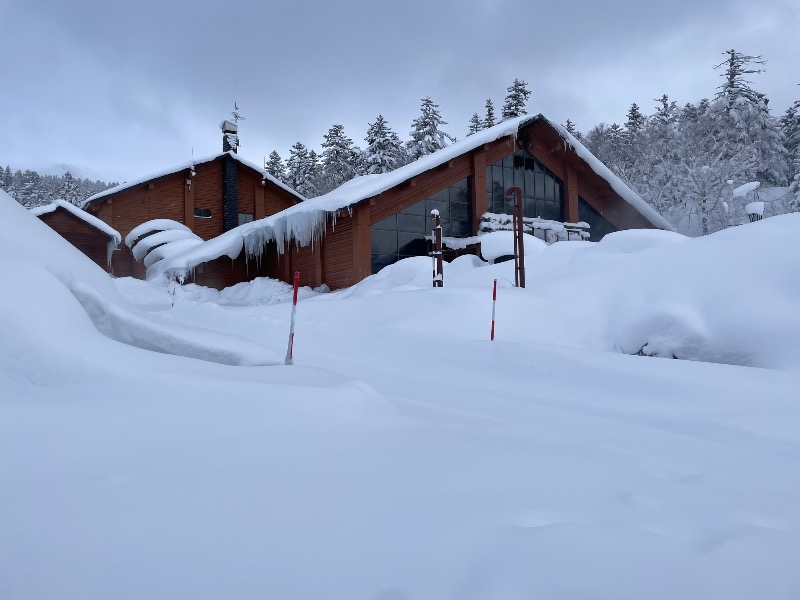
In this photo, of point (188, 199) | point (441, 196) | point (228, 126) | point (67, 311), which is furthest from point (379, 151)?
point (67, 311)

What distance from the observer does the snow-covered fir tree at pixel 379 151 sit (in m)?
33.5

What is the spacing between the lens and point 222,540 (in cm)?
166

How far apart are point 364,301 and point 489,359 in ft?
14.0

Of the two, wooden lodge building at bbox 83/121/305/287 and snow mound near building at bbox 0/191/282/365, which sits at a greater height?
wooden lodge building at bbox 83/121/305/287

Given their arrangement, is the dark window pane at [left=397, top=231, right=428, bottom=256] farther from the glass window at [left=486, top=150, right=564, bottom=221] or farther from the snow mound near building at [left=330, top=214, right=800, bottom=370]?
the snow mound near building at [left=330, top=214, right=800, bottom=370]

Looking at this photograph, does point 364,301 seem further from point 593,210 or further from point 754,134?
point 754,134

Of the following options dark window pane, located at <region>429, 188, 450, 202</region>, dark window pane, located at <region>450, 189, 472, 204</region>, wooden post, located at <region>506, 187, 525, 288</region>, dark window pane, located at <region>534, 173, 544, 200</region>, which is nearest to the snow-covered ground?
wooden post, located at <region>506, 187, 525, 288</region>

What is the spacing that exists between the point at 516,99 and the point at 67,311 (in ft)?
134

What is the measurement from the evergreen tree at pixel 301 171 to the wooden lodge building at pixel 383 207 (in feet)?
45.1

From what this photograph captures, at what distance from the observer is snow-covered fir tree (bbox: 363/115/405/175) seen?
33.5m

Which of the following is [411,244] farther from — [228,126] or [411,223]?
[228,126]

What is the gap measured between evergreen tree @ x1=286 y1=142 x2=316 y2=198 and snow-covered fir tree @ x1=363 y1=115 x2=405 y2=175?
7.05 m

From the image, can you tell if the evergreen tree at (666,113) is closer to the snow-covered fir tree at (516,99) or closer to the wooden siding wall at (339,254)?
the snow-covered fir tree at (516,99)

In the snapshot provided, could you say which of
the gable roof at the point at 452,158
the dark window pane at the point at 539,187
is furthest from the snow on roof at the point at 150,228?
the dark window pane at the point at 539,187
